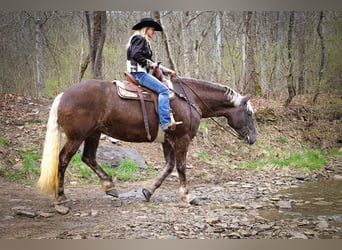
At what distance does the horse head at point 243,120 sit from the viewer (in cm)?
432

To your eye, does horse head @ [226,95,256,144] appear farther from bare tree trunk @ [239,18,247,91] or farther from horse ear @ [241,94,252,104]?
bare tree trunk @ [239,18,247,91]

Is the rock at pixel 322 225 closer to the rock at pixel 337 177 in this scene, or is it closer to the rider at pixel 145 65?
the rock at pixel 337 177

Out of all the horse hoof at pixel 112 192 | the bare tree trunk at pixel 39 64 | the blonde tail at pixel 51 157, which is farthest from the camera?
the bare tree trunk at pixel 39 64

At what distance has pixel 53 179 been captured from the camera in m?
3.76

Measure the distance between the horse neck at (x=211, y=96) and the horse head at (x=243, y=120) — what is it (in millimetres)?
64

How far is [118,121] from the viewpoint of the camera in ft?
12.8

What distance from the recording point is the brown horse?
377 cm

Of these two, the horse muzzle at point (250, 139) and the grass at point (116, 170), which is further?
the grass at point (116, 170)

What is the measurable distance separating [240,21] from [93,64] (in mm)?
1688

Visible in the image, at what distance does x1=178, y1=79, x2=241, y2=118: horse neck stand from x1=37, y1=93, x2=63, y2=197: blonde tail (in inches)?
52.6

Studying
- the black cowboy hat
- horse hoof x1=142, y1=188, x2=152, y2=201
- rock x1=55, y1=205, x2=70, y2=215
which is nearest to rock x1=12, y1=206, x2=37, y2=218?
rock x1=55, y1=205, x2=70, y2=215

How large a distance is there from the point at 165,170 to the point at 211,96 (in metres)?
0.89

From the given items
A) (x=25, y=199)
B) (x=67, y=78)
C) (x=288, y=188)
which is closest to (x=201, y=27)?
(x=67, y=78)

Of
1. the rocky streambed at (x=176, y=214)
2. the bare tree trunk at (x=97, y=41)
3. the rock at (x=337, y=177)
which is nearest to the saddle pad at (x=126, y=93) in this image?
the bare tree trunk at (x=97, y=41)
